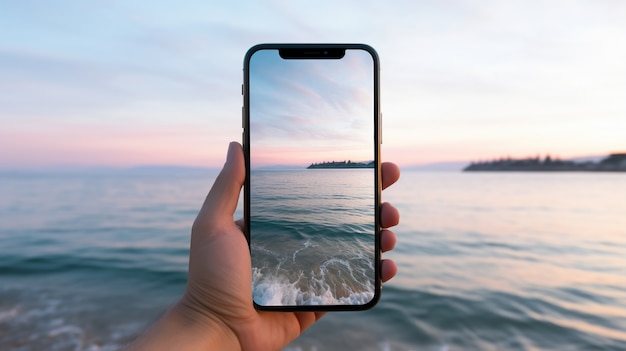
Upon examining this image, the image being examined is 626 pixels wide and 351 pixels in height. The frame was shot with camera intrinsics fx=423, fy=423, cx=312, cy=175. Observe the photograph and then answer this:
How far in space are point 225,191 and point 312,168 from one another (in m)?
0.50

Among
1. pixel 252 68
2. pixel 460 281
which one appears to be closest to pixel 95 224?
pixel 460 281

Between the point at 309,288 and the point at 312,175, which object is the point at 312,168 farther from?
the point at 309,288

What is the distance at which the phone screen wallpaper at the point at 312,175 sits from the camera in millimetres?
2363

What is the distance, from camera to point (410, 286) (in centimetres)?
827

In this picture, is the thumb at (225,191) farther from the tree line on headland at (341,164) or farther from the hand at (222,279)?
the tree line on headland at (341,164)

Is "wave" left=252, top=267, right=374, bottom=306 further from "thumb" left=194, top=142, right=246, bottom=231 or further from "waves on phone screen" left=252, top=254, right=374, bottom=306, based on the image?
"thumb" left=194, top=142, right=246, bottom=231

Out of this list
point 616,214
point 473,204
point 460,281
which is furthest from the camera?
point 473,204

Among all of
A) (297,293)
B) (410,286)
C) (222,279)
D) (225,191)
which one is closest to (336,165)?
(225,191)

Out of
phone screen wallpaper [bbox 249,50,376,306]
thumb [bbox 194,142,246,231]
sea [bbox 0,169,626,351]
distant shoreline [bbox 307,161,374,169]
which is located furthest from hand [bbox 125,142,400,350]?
sea [bbox 0,169,626,351]

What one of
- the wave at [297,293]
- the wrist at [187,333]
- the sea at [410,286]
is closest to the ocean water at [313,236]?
the wave at [297,293]

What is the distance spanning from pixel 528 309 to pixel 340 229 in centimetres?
642

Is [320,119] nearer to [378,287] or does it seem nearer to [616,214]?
[378,287]

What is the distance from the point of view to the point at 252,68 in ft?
7.84

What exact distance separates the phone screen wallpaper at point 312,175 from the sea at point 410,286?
3798mm
